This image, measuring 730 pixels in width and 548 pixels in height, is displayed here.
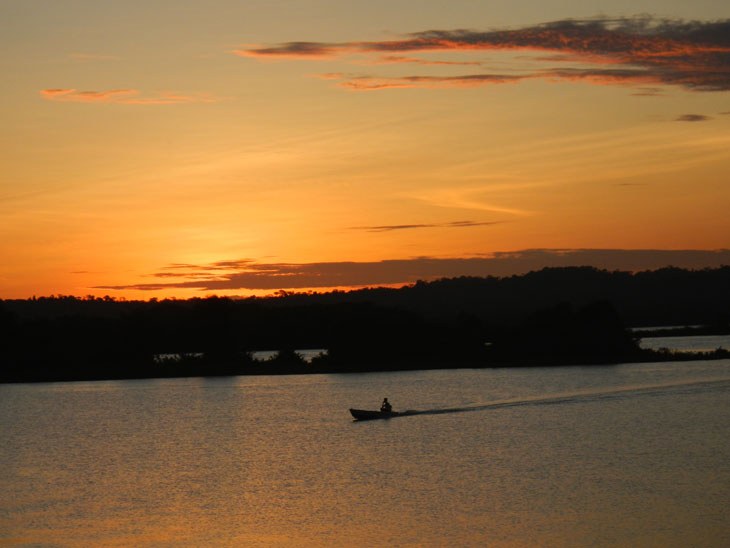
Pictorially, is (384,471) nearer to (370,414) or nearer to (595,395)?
(370,414)

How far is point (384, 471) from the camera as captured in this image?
52812 millimetres

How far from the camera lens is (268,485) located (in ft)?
163

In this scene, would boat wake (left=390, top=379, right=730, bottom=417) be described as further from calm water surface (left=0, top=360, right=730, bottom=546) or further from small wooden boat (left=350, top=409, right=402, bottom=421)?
small wooden boat (left=350, top=409, right=402, bottom=421)

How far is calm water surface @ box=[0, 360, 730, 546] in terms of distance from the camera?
38156 mm

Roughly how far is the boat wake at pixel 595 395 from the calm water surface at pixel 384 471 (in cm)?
25

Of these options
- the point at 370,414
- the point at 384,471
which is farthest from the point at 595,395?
the point at 384,471

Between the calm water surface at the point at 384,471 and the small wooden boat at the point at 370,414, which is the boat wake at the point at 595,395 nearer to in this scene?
the calm water surface at the point at 384,471

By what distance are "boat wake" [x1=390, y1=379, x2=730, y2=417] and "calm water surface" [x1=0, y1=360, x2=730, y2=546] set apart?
0.25 m

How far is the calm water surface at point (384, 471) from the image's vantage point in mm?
38156

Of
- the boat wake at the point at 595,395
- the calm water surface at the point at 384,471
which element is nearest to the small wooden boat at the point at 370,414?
the calm water surface at the point at 384,471

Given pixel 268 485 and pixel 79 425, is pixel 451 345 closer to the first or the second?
pixel 79 425

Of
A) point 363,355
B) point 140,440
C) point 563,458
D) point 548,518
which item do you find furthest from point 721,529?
point 363,355

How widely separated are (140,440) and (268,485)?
82.0 feet

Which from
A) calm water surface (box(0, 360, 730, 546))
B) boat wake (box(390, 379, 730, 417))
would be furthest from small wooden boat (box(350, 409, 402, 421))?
boat wake (box(390, 379, 730, 417))
